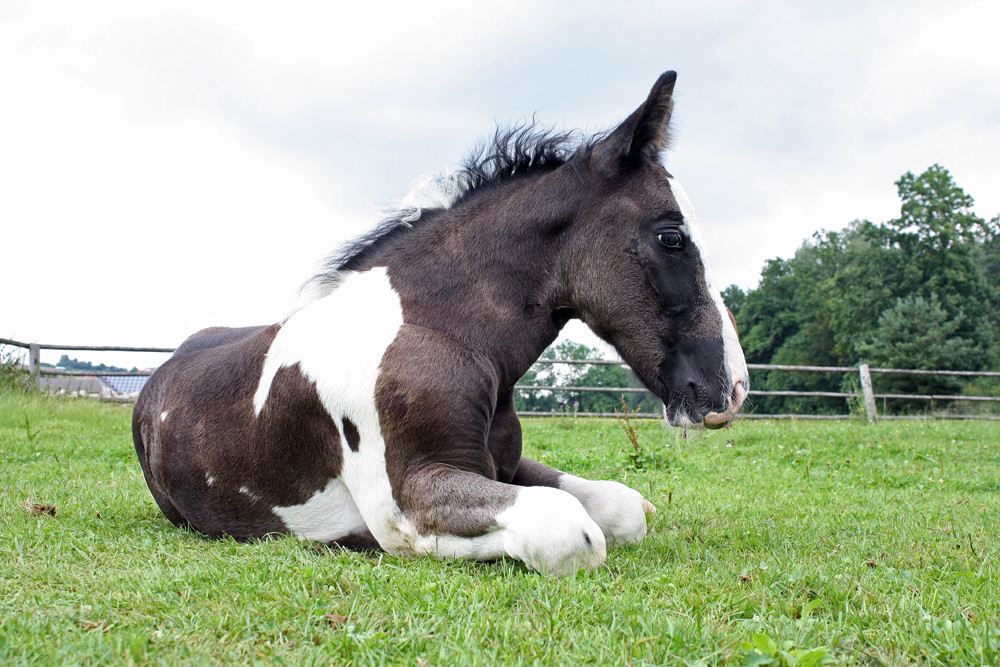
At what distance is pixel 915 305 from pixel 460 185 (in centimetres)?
4547

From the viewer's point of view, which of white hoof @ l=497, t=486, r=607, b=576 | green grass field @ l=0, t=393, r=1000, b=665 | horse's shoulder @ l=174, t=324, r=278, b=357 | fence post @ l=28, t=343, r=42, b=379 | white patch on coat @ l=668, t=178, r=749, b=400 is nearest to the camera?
green grass field @ l=0, t=393, r=1000, b=665

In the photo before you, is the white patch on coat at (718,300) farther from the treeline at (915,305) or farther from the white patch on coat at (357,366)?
the treeline at (915,305)

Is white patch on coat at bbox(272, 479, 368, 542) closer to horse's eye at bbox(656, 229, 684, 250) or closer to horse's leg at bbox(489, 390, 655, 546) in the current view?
horse's leg at bbox(489, 390, 655, 546)

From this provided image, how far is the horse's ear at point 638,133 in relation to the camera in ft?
10.6

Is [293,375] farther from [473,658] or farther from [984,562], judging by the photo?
[984,562]

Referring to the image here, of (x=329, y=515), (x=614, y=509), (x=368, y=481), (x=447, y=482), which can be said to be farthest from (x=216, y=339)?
(x=614, y=509)

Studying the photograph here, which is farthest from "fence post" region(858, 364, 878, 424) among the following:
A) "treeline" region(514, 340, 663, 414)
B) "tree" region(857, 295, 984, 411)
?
"tree" region(857, 295, 984, 411)

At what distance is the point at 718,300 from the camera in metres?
3.12


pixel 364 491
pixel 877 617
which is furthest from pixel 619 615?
Result: pixel 364 491

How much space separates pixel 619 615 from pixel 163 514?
319cm

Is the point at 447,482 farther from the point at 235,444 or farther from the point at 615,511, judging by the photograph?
the point at 235,444

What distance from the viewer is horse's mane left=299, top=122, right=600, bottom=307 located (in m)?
3.64

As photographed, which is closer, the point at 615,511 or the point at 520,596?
the point at 520,596

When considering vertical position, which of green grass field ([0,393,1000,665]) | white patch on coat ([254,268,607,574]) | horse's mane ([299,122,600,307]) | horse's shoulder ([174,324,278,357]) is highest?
horse's mane ([299,122,600,307])
